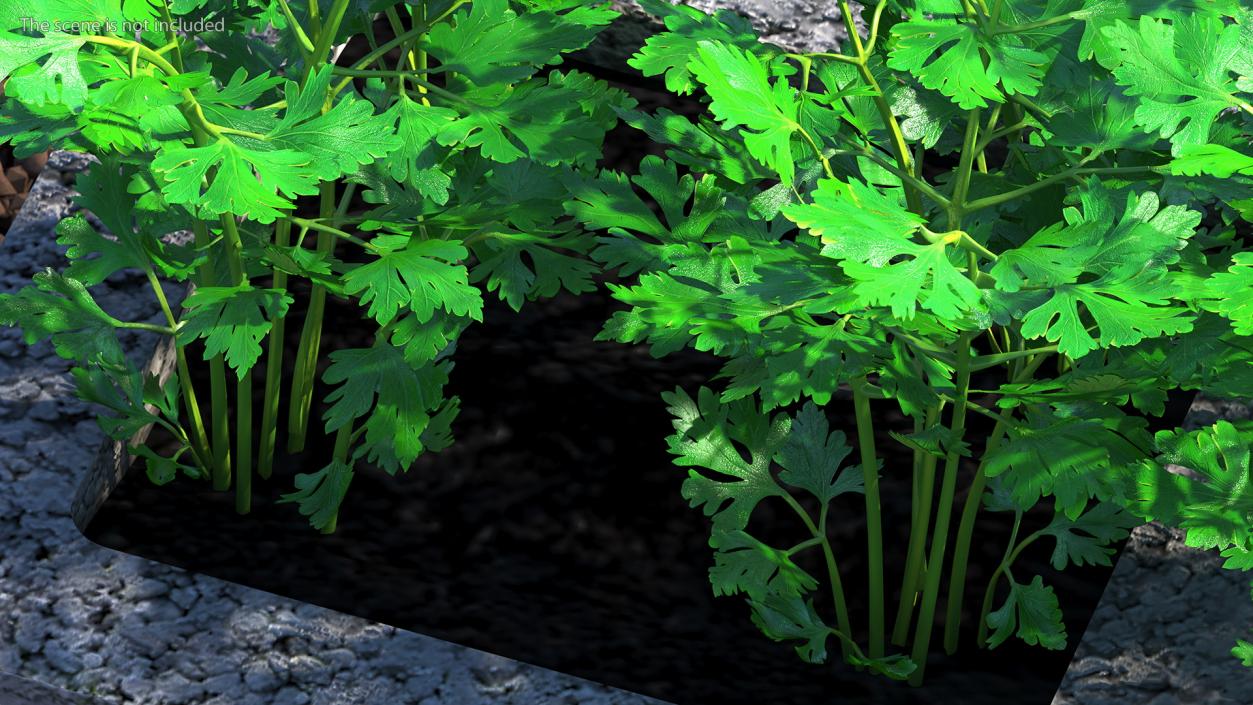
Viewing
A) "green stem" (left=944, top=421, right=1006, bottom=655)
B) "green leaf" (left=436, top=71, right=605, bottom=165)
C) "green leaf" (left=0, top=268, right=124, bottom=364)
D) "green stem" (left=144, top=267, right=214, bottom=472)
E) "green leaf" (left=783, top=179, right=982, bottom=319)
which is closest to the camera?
"green leaf" (left=783, top=179, right=982, bottom=319)

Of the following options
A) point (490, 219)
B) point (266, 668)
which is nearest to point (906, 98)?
point (490, 219)

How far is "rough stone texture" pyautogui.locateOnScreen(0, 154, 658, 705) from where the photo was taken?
1.99m

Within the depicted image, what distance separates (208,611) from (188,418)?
1.75ft

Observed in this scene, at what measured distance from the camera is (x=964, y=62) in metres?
1.57

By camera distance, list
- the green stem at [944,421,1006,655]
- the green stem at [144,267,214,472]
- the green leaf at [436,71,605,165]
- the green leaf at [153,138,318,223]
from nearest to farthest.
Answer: the green leaf at [153,138,318,223], the green leaf at [436,71,605,165], the green stem at [944,421,1006,655], the green stem at [144,267,214,472]

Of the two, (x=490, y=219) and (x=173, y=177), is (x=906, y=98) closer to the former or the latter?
(x=490, y=219)

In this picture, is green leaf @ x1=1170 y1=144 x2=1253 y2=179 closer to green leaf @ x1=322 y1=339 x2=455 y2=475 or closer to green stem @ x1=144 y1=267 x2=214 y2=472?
green leaf @ x1=322 y1=339 x2=455 y2=475

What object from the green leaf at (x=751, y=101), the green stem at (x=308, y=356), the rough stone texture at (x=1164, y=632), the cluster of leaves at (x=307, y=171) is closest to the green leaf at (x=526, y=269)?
the cluster of leaves at (x=307, y=171)

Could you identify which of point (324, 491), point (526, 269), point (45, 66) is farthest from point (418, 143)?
point (324, 491)

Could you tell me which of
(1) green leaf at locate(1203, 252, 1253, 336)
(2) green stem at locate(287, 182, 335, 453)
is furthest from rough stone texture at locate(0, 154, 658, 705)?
(1) green leaf at locate(1203, 252, 1253, 336)

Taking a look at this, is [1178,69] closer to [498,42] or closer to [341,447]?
[498,42]

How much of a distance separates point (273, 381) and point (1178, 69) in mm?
1393

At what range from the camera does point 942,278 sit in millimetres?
1473

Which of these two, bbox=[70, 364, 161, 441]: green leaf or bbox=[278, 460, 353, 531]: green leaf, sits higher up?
bbox=[70, 364, 161, 441]: green leaf
